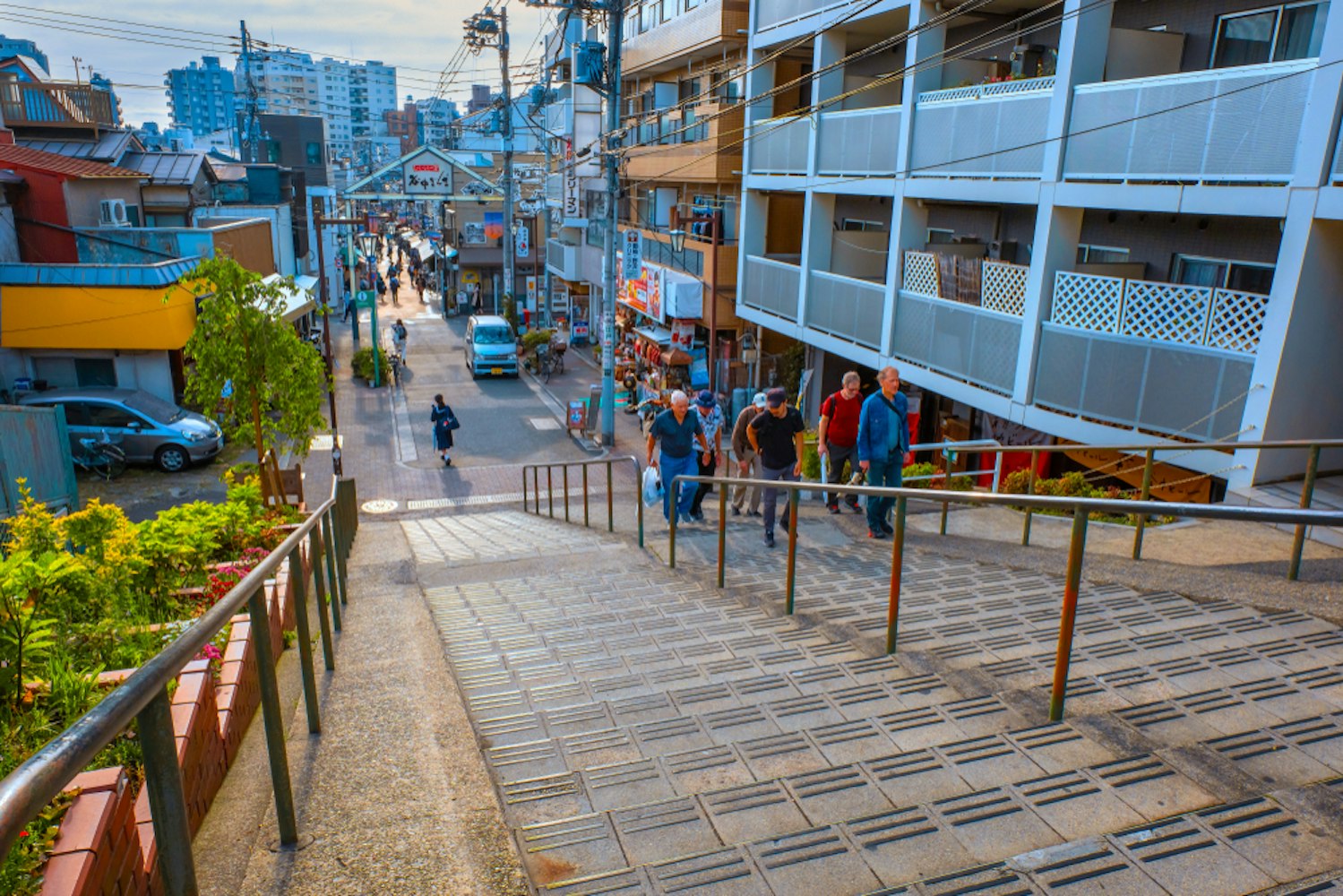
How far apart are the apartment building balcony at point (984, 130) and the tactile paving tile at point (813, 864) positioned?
10035mm

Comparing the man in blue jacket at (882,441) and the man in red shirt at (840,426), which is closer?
the man in blue jacket at (882,441)

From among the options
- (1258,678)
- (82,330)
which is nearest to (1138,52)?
(1258,678)

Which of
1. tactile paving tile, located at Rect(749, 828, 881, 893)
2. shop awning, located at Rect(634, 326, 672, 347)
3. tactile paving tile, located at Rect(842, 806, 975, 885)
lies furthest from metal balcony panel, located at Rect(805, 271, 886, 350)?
tactile paving tile, located at Rect(749, 828, 881, 893)

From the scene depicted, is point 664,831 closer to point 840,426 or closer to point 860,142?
point 840,426

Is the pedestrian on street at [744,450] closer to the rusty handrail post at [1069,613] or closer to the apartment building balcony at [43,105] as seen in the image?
the rusty handrail post at [1069,613]

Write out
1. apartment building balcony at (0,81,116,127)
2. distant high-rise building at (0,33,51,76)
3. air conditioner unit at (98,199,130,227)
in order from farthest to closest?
1. distant high-rise building at (0,33,51,76)
2. apartment building balcony at (0,81,116,127)
3. air conditioner unit at (98,199,130,227)

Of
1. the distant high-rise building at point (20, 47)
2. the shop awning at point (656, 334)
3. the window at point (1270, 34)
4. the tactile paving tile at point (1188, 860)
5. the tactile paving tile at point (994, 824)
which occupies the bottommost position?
the shop awning at point (656, 334)

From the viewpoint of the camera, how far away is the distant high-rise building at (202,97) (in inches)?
6988

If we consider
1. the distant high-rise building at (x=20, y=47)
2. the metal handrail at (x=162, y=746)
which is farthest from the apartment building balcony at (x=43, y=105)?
the distant high-rise building at (x=20, y=47)

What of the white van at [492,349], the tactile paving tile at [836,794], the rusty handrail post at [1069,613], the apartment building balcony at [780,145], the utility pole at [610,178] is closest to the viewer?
the tactile paving tile at [836,794]

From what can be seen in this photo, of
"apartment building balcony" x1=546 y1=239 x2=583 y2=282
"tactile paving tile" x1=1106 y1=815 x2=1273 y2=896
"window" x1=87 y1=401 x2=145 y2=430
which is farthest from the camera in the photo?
"apartment building balcony" x1=546 y1=239 x2=583 y2=282

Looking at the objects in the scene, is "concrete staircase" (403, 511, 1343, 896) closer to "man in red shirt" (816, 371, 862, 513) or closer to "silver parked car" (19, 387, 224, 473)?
"man in red shirt" (816, 371, 862, 513)

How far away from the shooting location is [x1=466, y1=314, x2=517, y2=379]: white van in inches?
1076

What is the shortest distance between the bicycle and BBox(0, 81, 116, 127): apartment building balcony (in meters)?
14.9
